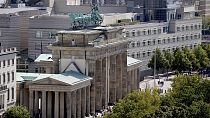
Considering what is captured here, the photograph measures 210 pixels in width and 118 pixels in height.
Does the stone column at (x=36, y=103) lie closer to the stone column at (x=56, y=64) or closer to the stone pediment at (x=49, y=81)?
the stone pediment at (x=49, y=81)

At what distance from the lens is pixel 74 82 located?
138000 millimetres

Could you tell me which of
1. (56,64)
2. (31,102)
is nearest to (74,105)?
(31,102)

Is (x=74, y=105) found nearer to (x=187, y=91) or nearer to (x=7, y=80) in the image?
(x=7, y=80)

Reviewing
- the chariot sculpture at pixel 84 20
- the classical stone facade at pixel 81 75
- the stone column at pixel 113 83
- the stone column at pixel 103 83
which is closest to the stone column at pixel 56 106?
the classical stone facade at pixel 81 75

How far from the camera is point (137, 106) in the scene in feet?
398

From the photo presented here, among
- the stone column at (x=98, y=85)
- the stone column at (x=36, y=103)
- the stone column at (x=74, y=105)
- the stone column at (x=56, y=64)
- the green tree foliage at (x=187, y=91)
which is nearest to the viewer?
the green tree foliage at (x=187, y=91)

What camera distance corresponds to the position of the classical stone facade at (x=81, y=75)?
138375mm

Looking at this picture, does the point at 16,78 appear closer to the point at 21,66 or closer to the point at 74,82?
the point at 74,82

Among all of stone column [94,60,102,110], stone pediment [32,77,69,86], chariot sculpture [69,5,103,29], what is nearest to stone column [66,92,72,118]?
stone pediment [32,77,69,86]

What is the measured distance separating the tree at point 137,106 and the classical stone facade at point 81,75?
13908 millimetres

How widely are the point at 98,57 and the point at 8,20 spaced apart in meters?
46.4

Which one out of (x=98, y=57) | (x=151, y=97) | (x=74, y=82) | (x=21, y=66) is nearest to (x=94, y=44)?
(x=98, y=57)

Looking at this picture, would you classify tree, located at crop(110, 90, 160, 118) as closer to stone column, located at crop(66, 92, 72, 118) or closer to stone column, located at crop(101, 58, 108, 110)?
stone column, located at crop(66, 92, 72, 118)

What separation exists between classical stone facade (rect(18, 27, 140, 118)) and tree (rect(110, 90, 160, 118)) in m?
13.9
